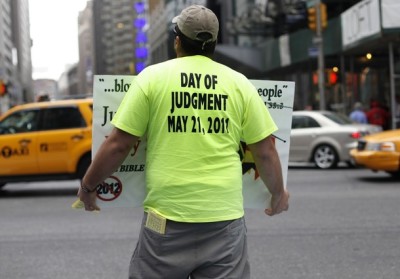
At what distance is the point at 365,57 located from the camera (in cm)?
2619

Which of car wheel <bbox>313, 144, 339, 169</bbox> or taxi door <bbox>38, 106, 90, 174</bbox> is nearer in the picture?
taxi door <bbox>38, 106, 90, 174</bbox>

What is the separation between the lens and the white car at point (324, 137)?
617 inches

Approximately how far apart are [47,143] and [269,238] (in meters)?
5.90

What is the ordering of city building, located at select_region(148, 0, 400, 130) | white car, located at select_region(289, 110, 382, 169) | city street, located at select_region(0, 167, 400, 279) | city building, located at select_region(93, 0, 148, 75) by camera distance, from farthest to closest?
city building, located at select_region(93, 0, 148, 75)
city building, located at select_region(148, 0, 400, 130)
white car, located at select_region(289, 110, 382, 169)
city street, located at select_region(0, 167, 400, 279)

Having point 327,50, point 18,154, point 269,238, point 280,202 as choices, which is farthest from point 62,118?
point 327,50

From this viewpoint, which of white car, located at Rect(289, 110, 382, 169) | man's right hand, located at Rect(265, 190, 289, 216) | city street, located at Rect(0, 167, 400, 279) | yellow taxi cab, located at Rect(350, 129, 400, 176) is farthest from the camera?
white car, located at Rect(289, 110, 382, 169)

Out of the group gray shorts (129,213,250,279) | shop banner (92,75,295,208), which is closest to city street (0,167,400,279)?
shop banner (92,75,295,208)

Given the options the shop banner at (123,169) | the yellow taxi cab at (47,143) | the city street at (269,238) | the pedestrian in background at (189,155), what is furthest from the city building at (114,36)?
the pedestrian in background at (189,155)

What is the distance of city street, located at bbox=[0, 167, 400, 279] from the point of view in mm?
5934

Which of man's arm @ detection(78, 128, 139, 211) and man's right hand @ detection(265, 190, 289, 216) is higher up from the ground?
man's arm @ detection(78, 128, 139, 211)

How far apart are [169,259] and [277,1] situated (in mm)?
29666

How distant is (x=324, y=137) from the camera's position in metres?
16.0

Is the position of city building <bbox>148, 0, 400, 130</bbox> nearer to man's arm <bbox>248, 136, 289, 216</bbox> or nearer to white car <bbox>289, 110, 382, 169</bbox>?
white car <bbox>289, 110, 382, 169</bbox>

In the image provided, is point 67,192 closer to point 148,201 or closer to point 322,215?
point 322,215
